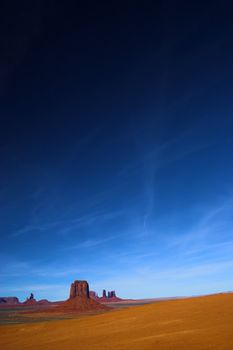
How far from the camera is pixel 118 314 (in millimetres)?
23797

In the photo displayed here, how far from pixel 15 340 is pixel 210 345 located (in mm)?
14063

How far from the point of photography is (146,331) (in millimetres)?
15766

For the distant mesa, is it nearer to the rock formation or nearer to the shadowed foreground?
the rock formation

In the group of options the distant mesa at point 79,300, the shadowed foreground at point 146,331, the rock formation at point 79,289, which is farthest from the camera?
the rock formation at point 79,289

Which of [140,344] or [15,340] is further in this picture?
[15,340]

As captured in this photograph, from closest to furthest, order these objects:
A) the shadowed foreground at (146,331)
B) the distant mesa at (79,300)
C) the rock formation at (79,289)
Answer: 1. the shadowed foreground at (146,331)
2. the distant mesa at (79,300)
3. the rock formation at (79,289)

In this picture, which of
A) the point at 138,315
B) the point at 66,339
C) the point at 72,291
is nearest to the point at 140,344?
the point at 66,339

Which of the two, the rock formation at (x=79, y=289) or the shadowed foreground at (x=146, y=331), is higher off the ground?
the rock formation at (x=79, y=289)

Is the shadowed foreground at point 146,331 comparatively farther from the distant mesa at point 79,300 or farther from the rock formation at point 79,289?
the rock formation at point 79,289

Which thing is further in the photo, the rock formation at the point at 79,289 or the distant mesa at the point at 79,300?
the rock formation at the point at 79,289

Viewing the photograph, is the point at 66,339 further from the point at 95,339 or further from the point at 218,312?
the point at 218,312

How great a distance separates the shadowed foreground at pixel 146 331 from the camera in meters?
12.4

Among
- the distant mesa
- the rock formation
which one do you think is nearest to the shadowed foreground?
the distant mesa

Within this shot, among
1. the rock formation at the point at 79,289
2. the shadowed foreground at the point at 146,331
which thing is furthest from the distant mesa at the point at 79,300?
the shadowed foreground at the point at 146,331
